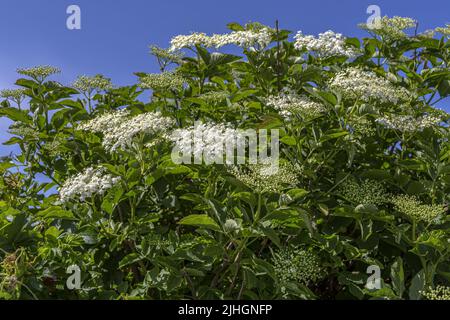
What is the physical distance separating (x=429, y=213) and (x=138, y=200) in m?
1.88

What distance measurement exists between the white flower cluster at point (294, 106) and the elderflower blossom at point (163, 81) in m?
0.83

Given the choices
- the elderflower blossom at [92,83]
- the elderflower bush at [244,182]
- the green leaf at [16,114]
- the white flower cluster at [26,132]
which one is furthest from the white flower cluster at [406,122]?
the green leaf at [16,114]

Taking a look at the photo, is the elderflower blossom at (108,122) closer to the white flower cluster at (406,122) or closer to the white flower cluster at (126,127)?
the white flower cluster at (126,127)

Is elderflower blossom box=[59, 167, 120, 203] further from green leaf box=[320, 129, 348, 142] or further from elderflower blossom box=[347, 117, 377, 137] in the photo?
elderflower blossom box=[347, 117, 377, 137]

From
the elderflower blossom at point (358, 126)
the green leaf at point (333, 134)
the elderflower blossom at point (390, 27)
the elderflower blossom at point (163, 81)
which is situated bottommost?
the green leaf at point (333, 134)

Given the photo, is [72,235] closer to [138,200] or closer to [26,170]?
[138,200]

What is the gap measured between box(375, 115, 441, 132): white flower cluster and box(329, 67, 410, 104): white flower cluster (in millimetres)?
130

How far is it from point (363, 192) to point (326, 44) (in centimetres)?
154

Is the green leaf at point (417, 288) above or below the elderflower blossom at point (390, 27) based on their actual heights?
below

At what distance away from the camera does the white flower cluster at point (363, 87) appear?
182 inches

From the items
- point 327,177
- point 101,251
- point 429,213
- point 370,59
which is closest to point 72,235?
point 101,251

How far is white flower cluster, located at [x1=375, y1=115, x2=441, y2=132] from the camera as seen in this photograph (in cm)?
470

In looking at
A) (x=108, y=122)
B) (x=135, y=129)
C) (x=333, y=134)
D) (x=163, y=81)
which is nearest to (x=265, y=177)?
(x=333, y=134)

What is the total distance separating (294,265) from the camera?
12.8 feet
